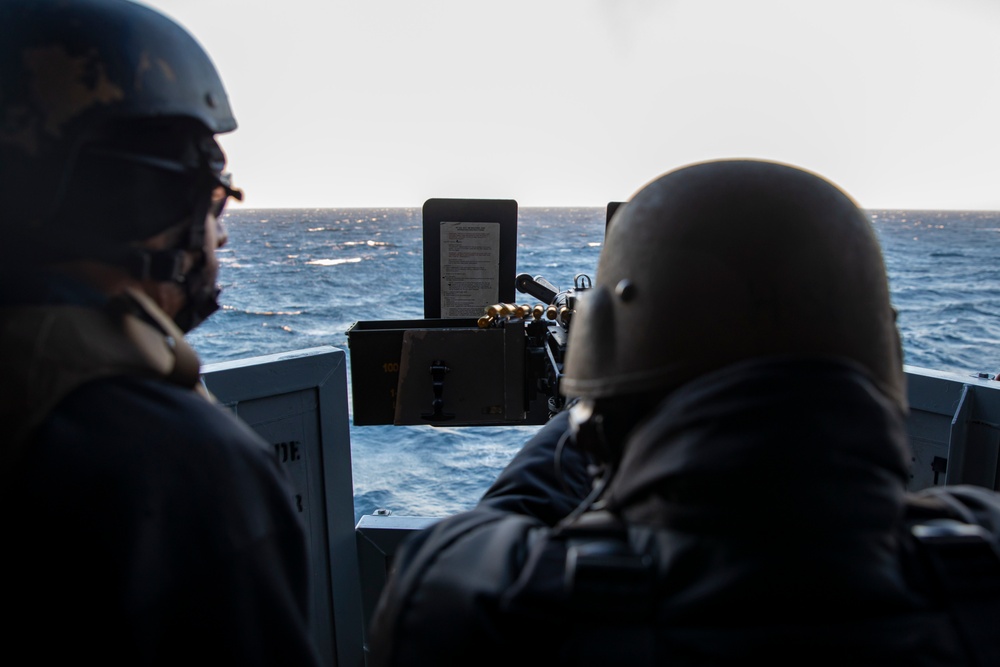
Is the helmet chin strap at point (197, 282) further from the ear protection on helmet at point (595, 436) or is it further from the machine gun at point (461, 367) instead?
the machine gun at point (461, 367)

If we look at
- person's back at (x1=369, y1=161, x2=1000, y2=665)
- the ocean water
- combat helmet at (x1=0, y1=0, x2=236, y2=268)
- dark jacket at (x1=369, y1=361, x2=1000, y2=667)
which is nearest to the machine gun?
the ocean water

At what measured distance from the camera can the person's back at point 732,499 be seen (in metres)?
0.88

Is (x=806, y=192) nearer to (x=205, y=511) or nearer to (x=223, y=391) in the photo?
(x=205, y=511)

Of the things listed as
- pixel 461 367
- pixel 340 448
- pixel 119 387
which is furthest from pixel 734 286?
pixel 340 448

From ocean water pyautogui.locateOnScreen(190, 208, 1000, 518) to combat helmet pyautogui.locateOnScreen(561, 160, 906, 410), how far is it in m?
1.53

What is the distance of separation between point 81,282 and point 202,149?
1.25 ft

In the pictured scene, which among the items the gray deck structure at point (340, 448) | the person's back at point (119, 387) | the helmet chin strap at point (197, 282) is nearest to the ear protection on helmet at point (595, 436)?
the person's back at point (119, 387)

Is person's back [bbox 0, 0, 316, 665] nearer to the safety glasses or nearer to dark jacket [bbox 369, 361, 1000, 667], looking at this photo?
the safety glasses

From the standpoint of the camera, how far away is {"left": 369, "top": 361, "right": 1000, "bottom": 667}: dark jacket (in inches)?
34.4

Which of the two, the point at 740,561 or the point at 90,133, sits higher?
the point at 90,133

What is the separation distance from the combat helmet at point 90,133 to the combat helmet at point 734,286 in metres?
0.81

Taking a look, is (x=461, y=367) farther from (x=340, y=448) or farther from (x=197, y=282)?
(x=197, y=282)

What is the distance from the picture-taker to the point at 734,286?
1079mm

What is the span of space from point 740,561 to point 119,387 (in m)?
0.91
